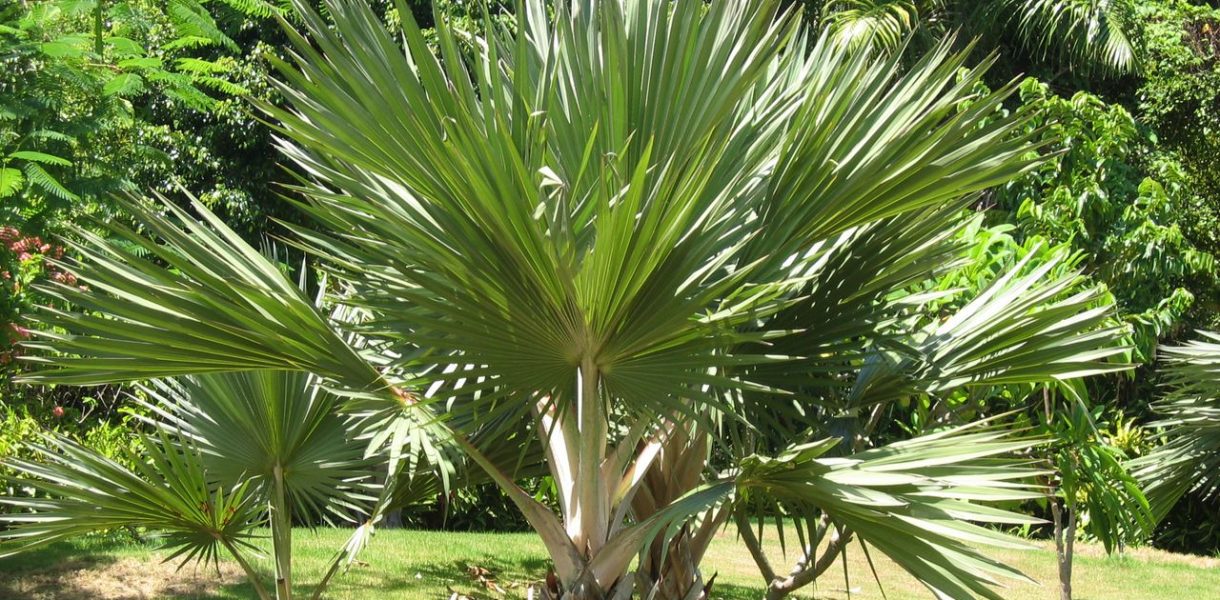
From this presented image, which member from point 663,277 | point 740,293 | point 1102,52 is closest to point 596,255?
point 663,277

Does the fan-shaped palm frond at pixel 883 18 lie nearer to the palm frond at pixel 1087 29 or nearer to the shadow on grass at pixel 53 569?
the palm frond at pixel 1087 29

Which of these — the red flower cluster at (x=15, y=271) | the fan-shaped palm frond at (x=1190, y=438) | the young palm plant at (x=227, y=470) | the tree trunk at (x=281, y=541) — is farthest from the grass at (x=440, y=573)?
the tree trunk at (x=281, y=541)

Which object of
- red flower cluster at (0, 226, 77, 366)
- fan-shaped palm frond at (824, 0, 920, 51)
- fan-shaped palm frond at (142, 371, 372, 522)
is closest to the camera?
fan-shaped palm frond at (142, 371, 372, 522)

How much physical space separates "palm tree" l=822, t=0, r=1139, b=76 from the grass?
6002 mm

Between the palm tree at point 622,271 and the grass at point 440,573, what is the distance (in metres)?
2.98

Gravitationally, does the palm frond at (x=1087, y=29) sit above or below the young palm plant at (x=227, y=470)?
above

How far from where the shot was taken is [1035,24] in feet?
46.9

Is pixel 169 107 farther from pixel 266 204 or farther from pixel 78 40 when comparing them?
pixel 78 40

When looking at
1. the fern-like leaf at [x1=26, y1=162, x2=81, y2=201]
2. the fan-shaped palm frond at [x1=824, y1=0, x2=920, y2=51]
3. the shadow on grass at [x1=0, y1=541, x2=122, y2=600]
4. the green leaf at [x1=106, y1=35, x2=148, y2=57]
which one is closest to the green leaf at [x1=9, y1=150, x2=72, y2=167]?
the fern-like leaf at [x1=26, y1=162, x2=81, y2=201]

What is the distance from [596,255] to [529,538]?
9.05 m

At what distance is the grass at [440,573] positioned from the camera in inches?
288

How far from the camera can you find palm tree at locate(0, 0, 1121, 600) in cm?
284

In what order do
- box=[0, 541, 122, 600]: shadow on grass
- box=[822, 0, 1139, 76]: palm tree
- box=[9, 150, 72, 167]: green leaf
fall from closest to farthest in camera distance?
box=[9, 150, 72, 167]: green leaf → box=[0, 541, 122, 600]: shadow on grass → box=[822, 0, 1139, 76]: palm tree

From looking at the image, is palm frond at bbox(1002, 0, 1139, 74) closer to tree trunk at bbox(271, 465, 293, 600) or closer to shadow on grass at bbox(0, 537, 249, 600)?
shadow on grass at bbox(0, 537, 249, 600)
